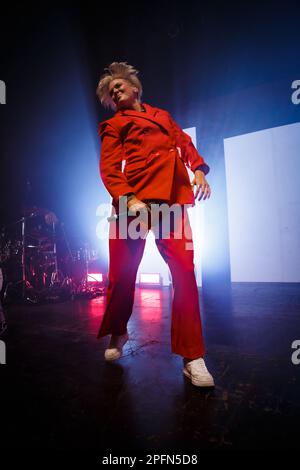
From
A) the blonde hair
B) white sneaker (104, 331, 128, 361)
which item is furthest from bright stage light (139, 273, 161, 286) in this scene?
the blonde hair

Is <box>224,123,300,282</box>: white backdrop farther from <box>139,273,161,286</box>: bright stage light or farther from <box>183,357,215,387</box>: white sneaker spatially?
<box>183,357,215,387</box>: white sneaker

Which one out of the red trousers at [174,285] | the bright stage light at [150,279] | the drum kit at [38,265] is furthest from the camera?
the bright stage light at [150,279]

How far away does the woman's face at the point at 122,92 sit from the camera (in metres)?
1.38

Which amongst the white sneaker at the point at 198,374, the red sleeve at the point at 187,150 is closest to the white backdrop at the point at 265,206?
the red sleeve at the point at 187,150

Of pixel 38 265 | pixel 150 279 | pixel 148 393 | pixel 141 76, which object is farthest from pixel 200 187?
pixel 141 76

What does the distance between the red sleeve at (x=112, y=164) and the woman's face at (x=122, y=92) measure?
19 cm

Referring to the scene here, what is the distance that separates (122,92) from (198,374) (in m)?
1.42

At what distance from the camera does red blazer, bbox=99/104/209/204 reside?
3.88ft

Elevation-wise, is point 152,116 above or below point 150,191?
above

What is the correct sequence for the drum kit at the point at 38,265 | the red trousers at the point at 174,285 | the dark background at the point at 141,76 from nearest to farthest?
the red trousers at the point at 174,285
the dark background at the point at 141,76
the drum kit at the point at 38,265

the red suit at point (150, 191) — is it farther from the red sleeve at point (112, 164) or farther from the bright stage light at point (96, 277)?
the bright stage light at point (96, 277)

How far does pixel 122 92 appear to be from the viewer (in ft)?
4.55

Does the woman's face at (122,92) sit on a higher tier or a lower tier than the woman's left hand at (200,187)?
higher

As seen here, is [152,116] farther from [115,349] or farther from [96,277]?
[96,277]
